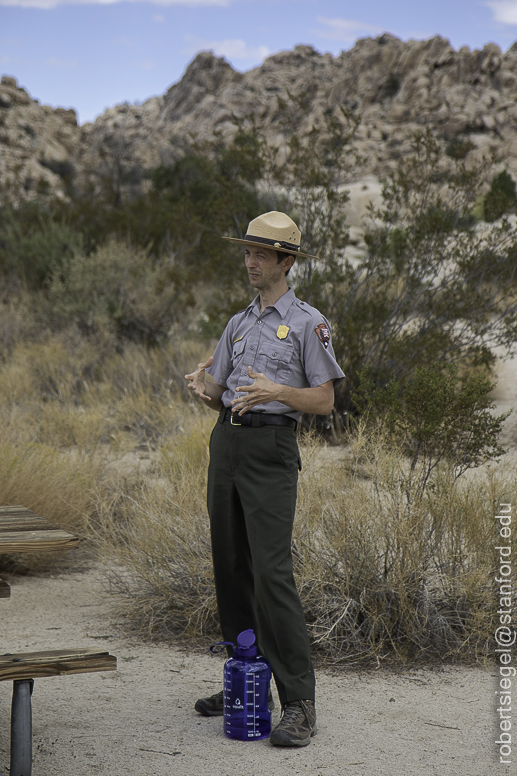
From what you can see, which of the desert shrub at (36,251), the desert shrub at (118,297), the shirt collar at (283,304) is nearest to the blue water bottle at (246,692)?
the shirt collar at (283,304)

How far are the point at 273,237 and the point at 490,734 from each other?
7.46ft

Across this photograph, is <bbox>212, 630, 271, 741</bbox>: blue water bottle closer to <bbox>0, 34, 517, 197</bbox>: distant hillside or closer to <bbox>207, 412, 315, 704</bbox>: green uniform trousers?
<bbox>207, 412, 315, 704</bbox>: green uniform trousers

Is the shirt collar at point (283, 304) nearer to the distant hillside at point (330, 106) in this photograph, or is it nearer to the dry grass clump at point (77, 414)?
the dry grass clump at point (77, 414)

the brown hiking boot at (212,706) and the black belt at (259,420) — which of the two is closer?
the black belt at (259,420)

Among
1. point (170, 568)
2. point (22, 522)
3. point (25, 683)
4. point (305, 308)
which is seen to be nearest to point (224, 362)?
point (305, 308)

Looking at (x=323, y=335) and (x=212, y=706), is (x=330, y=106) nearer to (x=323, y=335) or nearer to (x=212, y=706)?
(x=323, y=335)

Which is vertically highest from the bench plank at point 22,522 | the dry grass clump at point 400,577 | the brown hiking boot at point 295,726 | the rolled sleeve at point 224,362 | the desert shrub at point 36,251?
the desert shrub at point 36,251

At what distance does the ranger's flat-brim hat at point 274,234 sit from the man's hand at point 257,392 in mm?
570

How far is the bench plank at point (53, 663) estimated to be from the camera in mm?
2656

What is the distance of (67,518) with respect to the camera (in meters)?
6.07

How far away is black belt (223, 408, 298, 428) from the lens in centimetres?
312

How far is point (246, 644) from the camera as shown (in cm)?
313

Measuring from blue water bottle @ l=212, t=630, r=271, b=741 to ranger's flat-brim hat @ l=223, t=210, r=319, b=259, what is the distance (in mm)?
1598

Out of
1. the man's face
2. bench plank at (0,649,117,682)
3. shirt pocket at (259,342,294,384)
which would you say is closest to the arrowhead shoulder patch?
shirt pocket at (259,342,294,384)
